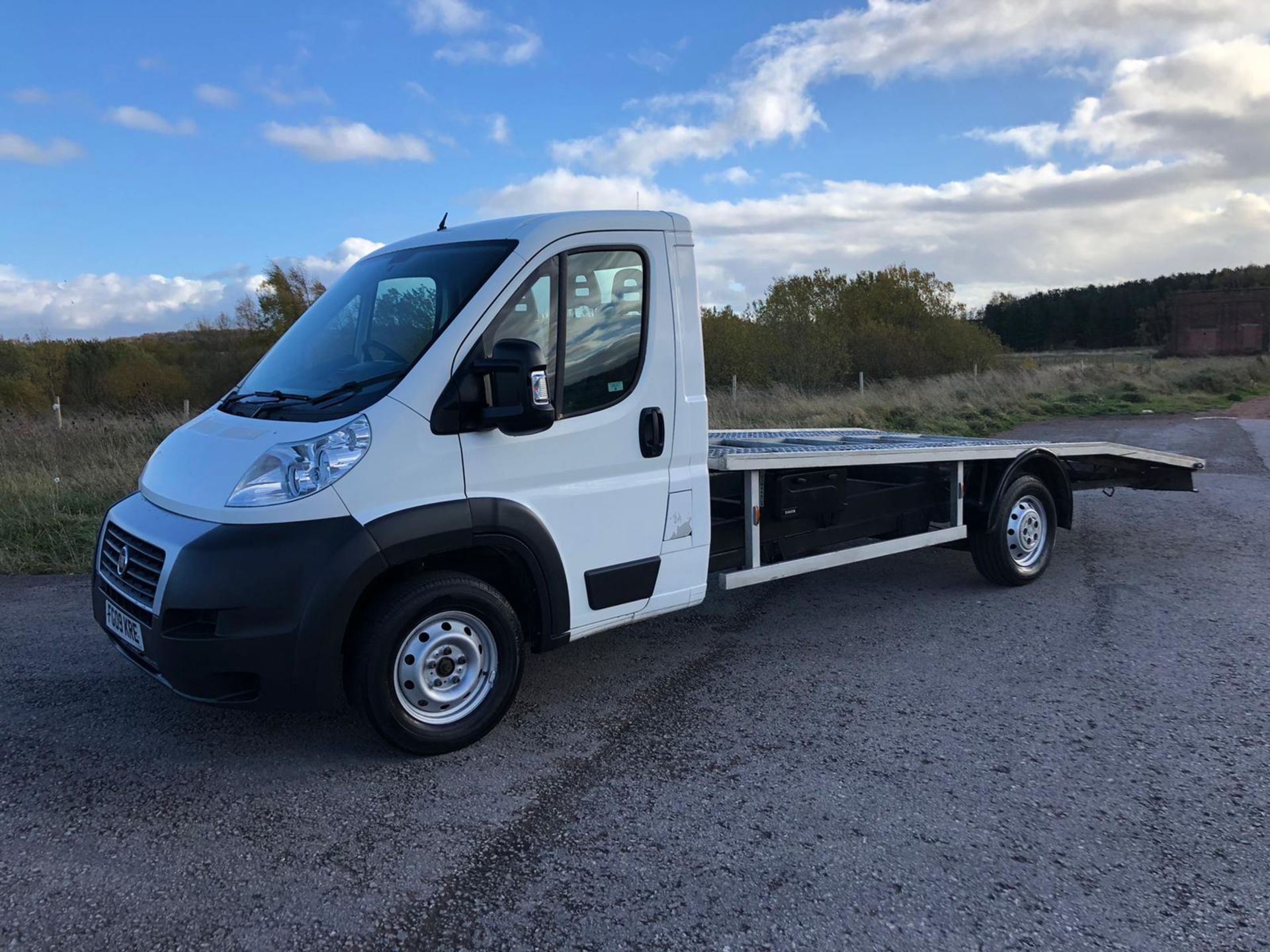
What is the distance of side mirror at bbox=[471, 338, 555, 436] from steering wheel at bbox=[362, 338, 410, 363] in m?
0.37

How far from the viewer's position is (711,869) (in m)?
3.06

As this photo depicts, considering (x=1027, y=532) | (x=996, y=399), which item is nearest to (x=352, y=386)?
(x=1027, y=532)

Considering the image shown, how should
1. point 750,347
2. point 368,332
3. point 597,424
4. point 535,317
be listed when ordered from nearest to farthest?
1. point 535,317
2. point 597,424
3. point 368,332
4. point 750,347

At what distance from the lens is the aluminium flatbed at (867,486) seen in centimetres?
503

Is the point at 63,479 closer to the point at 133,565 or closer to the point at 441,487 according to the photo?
the point at 133,565

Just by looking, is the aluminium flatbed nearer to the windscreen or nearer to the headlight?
the windscreen

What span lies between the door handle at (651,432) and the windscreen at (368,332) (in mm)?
994

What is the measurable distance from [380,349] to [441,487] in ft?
2.60

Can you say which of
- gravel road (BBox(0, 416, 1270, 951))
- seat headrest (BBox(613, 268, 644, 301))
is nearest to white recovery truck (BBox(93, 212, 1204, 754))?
seat headrest (BBox(613, 268, 644, 301))

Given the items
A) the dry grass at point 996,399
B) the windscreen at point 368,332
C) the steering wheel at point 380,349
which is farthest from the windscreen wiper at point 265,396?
the dry grass at point 996,399

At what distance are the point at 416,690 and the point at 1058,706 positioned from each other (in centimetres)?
307

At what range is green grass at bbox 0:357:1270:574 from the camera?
335 inches

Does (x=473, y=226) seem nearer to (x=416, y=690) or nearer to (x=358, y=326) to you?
(x=358, y=326)

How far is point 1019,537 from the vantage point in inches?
261
